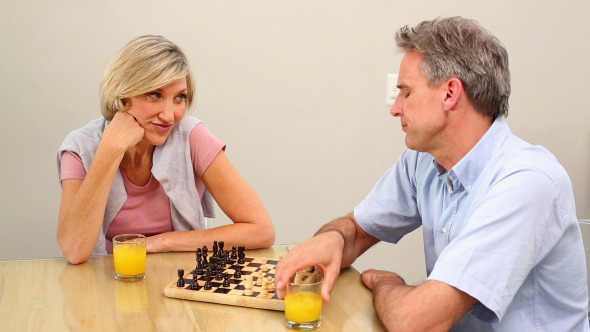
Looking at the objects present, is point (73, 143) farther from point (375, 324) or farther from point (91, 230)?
point (375, 324)

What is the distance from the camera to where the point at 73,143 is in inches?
80.5

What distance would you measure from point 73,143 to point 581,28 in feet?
8.70

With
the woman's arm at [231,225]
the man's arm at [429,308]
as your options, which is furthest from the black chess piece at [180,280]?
the man's arm at [429,308]

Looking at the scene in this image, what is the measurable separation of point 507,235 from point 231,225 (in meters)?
0.96

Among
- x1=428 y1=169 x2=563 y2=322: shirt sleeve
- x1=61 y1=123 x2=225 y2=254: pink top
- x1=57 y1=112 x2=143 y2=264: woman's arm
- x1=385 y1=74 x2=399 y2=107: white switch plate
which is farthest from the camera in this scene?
x1=385 y1=74 x2=399 y2=107: white switch plate

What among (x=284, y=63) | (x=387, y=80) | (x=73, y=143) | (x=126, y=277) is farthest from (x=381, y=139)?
(x=126, y=277)

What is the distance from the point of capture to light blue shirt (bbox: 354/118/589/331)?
4.15ft

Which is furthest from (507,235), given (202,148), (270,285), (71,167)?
(71,167)

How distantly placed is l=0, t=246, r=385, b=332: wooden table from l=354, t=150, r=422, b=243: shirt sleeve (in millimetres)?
184

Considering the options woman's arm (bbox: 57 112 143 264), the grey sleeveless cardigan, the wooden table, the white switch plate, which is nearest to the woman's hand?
woman's arm (bbox: 57 112 143 264)

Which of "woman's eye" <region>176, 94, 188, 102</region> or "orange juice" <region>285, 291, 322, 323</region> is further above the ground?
"woman's eye" <region>176, 94, 188, 102</region>

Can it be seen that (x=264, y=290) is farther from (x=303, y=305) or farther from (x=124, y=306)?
(x=124, y=306)

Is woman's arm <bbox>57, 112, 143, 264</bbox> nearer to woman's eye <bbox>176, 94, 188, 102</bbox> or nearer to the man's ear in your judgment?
woman's eye <bbox>176, 94, 188, 102</bbox>

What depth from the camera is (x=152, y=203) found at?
2119mm
